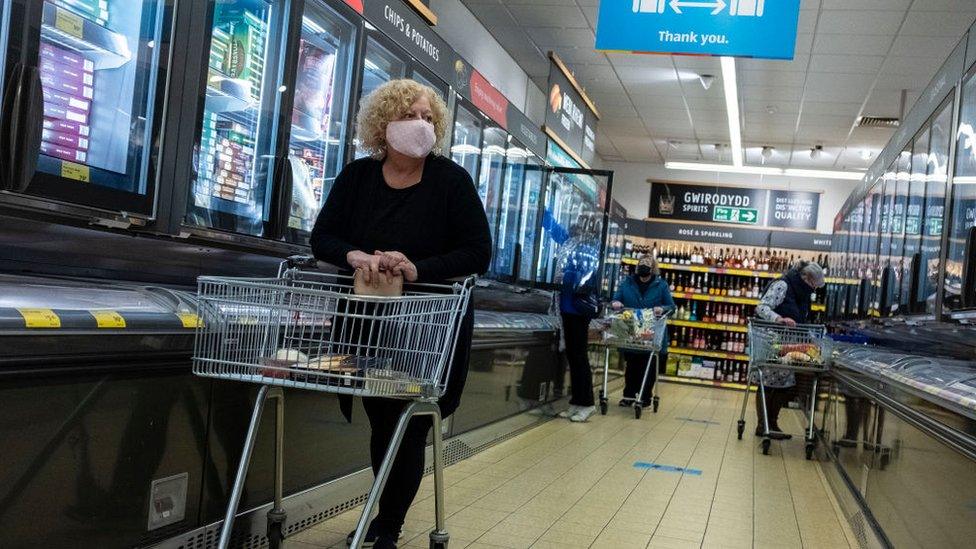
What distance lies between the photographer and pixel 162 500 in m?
2.79

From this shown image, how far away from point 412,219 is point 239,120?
43.3 inches

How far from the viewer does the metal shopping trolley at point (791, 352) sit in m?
7.38

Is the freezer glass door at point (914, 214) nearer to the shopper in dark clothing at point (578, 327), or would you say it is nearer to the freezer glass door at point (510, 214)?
the shopper in dark clothing at point (578, 327)

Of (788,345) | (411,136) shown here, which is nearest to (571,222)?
(788,345)

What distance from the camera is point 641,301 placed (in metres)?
10.2

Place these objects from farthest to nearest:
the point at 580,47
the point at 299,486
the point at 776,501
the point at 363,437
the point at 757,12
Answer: the point at 580,47 < the point at 757,12 < the point at 776,501 < the point at 363,437 < the point at 299,486

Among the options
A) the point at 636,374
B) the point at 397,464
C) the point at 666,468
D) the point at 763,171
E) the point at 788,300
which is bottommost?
the point at 666,468

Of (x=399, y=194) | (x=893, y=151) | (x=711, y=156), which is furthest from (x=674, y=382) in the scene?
(x=399, y=194)

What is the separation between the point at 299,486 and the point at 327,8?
6.94 feet

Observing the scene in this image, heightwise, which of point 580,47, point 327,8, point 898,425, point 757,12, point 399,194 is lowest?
point 898,425

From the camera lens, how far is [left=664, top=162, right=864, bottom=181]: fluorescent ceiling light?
17.3 meters

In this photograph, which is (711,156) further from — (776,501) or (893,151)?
(776,501)

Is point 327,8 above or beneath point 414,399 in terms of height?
above

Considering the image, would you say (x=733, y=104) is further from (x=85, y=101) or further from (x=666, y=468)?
(x=85, y=101)
